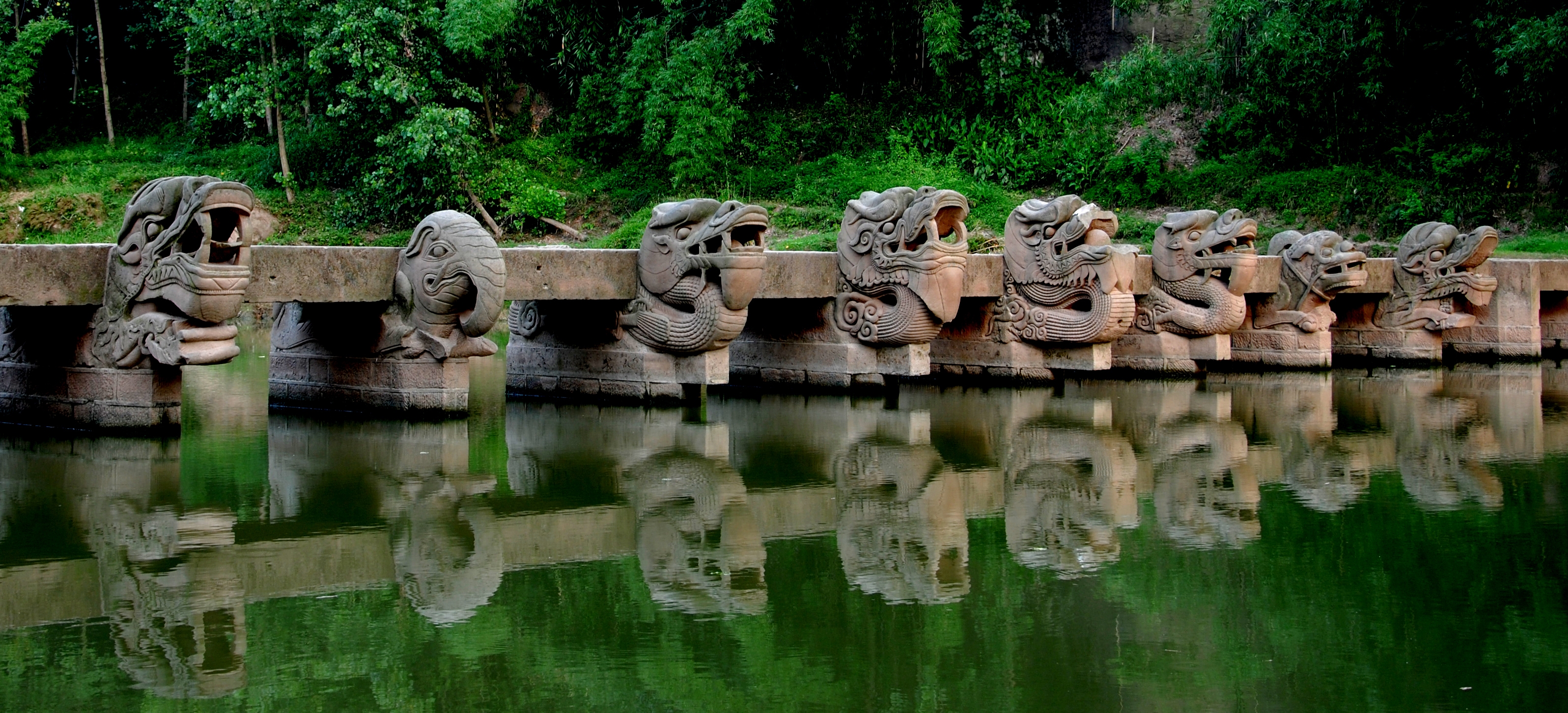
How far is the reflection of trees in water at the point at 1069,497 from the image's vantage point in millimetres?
7016

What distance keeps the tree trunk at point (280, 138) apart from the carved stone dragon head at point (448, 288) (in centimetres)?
1537

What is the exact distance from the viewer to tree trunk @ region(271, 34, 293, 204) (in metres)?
24.7

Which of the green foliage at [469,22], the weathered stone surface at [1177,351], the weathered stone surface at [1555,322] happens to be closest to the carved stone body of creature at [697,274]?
the weathered stone surface at [1177,351]

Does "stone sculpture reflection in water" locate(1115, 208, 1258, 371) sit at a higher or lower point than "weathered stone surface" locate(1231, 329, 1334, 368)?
higher

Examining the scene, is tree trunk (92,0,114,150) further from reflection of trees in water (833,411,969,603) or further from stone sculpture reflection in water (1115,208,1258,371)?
reflection of trees in water (833,411,969,603)

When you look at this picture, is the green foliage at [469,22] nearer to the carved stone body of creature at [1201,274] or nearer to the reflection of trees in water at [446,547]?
the carved stone body of creature at [1201,274]

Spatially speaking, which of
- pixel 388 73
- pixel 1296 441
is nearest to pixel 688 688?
pixel 1296 441

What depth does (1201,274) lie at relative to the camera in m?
14.9

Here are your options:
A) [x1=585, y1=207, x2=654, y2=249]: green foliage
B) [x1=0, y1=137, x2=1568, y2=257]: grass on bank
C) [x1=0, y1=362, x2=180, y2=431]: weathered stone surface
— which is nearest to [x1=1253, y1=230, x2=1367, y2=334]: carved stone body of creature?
[x1=0, y1=137, x2=1568, y2=257]: grass on bank

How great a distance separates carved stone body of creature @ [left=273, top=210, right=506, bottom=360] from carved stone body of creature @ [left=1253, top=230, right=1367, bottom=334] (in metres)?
8.44

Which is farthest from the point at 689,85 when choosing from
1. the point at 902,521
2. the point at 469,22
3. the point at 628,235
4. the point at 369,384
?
the point at 902,521

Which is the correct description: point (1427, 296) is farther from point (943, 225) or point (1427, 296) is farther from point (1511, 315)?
point (943, 225)

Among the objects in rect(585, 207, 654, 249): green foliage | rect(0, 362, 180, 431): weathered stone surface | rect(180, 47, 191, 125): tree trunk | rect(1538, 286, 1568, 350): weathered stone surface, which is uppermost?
rect(180, 47, 191, 125): tree trunk

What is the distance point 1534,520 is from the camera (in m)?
7.79
